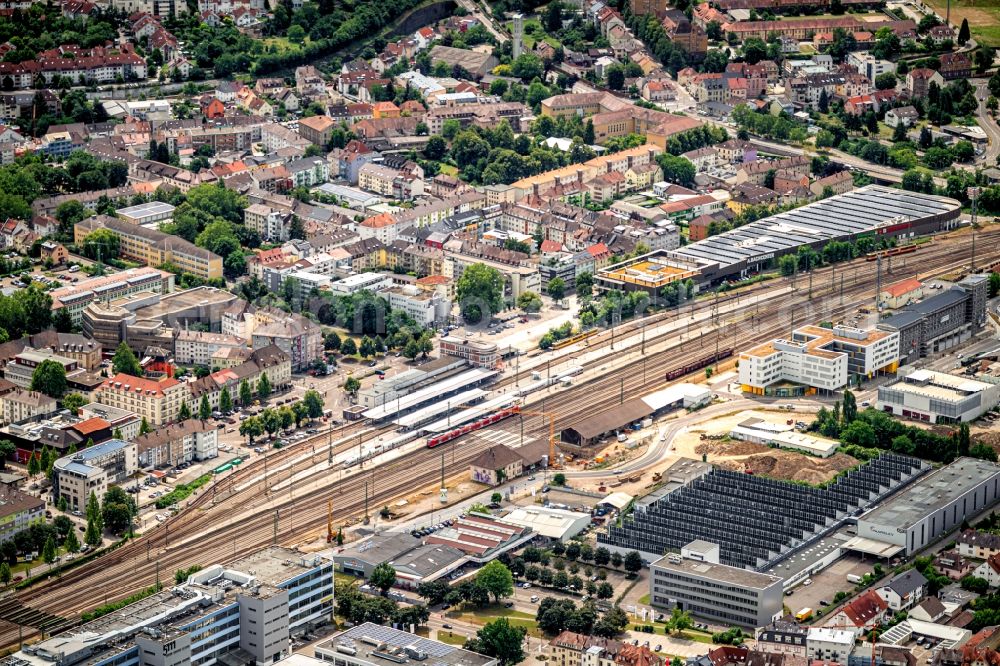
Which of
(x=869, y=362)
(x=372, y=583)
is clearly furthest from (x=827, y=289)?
(x=372, y=583)

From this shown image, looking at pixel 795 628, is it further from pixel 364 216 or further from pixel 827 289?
pixel 364 216

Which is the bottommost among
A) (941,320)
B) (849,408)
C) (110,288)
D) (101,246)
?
(849,408)

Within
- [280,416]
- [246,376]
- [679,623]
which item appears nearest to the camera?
[679,623]

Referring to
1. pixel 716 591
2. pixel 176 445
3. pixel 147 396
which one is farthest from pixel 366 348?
pixel 716 591

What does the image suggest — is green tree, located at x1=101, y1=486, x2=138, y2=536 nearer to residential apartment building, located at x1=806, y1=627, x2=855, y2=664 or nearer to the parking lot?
the parking lot

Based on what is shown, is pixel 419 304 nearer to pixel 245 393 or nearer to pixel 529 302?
pixel 529 302

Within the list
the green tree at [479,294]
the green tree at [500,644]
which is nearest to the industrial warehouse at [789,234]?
the green tree at [479,294]
